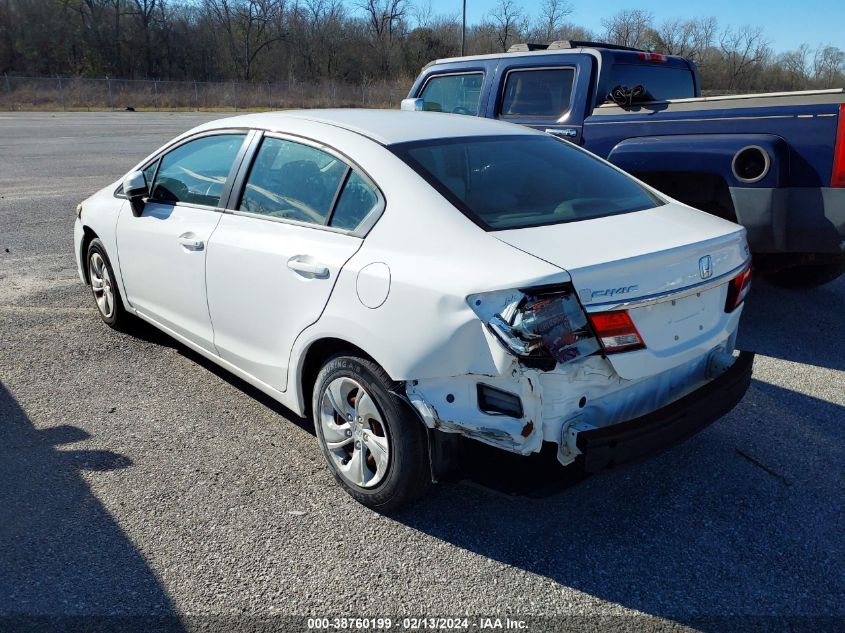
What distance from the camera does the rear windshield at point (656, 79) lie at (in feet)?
21.2

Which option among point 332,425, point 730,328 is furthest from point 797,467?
point 332,425

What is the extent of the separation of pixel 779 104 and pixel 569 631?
12.8 feet

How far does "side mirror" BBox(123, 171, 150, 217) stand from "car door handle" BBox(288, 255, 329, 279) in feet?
5.69

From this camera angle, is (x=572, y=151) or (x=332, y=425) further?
(x=572, y=151)

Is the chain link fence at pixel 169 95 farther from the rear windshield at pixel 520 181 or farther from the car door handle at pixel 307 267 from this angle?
the car door handle at pixel 307 267

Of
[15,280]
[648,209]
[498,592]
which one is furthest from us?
[15,280]

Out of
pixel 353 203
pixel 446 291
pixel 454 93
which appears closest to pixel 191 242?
pixel 353 203

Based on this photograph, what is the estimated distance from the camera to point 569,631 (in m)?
2.53

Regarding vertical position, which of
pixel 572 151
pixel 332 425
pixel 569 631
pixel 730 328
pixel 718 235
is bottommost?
pixel 569 631

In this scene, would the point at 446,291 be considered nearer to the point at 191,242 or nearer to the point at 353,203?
the point at 353,203

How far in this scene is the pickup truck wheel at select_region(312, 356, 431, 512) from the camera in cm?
292

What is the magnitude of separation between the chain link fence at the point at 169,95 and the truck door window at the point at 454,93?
134ft

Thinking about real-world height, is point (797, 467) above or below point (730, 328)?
below

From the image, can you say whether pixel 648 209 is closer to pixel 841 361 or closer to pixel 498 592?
pixel 498 592
